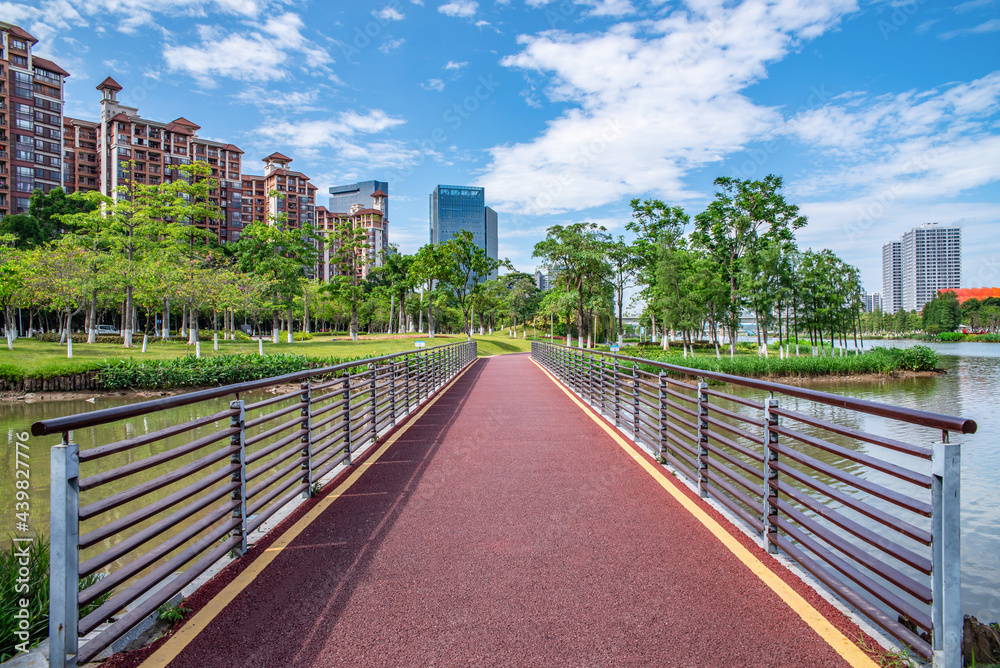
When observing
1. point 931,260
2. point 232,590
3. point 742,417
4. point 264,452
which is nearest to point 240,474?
point 264,452

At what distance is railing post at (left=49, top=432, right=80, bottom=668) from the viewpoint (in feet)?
7.70

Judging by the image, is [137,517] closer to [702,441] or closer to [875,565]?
[875,565]

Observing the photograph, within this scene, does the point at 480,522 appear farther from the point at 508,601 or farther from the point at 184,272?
the point at 184,272

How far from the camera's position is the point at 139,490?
9.84 ft

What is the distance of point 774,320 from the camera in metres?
49.7

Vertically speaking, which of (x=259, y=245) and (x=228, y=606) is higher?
(x=259, y=245)

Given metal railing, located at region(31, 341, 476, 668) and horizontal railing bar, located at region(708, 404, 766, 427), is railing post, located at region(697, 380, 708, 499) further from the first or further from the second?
metal railing, located at region(31, 341, 476, 668)

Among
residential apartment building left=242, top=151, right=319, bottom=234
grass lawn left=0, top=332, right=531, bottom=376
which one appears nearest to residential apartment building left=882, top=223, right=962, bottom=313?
residential apartment building left=242, top=151, right=319, bottom=234

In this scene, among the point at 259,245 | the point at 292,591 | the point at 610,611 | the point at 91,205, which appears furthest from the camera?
the point at 91,205

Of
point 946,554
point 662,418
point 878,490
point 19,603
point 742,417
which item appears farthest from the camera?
point 662,418

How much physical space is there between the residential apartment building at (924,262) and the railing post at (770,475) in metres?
217

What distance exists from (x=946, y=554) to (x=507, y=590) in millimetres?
2189

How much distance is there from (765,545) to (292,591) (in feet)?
10.5

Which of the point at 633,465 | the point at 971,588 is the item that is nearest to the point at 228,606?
the point at 633,465
